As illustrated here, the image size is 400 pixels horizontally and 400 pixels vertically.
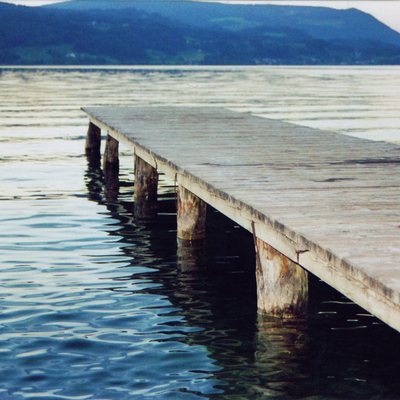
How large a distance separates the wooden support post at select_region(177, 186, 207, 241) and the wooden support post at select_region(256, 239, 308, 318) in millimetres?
3559

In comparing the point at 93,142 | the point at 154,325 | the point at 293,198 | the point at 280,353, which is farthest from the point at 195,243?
the point at 93,142

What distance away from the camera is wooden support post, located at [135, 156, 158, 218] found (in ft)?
49.2

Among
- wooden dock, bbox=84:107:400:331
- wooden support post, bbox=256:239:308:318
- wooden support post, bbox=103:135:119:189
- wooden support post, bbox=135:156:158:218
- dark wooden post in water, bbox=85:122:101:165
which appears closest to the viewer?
wooden dock, bbox=84:107:400:331

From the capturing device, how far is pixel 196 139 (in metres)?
14.5

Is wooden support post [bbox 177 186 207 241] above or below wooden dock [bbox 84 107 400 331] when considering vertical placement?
below

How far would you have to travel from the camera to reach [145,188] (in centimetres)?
1516

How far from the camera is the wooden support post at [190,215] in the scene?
1166 centimetres

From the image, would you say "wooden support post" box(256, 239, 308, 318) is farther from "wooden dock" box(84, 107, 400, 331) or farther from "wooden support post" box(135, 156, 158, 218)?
"wooden support post" box(135, 156, 158, 218)

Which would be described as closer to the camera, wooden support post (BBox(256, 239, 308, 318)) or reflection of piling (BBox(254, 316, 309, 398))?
reflection of piling (BBox(254, 316, 309, 398))

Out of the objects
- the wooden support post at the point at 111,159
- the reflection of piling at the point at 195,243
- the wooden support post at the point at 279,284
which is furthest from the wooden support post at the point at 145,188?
the wooden support post at the point at 279,284

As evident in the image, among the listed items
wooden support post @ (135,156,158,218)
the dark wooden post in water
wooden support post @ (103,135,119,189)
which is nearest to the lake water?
wooden support post @ (135,156,158,218)

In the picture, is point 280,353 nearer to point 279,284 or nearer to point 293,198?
point 279,284

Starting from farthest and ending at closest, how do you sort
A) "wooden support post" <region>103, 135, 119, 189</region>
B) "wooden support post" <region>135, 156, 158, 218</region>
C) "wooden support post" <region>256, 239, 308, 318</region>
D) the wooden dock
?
"wooden support post" <region>103, 135, 119, 189</region>
"wooden support post" <region>135, 156, 158, 218</region>
"wooden support post" <region>256, 239, 308, 318</region>
the wooden dock

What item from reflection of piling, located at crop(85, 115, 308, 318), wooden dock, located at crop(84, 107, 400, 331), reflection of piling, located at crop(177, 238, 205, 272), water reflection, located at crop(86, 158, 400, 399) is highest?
wooden dock, located at crop(84, 107, 400, 331)
